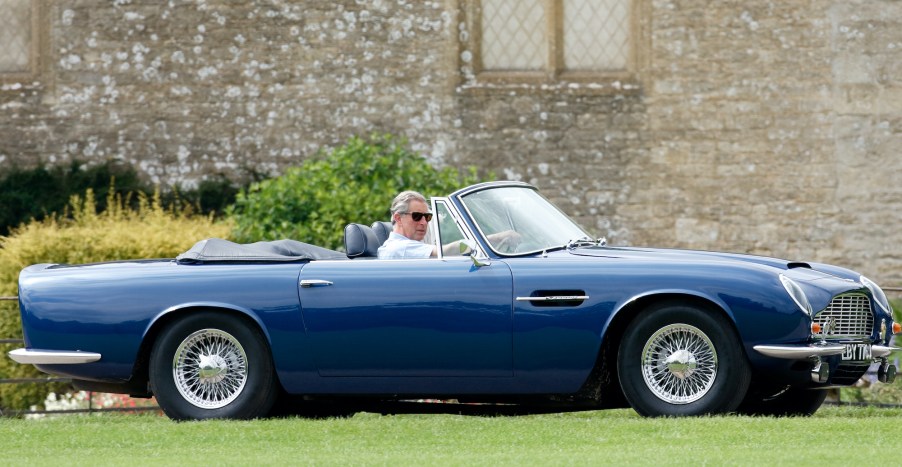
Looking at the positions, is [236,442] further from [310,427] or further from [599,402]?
[599,402]

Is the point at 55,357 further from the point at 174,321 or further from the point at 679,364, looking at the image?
the point at 679,364

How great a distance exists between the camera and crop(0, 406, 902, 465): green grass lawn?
22.9ft

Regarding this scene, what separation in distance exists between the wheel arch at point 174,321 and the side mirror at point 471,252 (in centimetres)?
116

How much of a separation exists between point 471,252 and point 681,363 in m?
1.26

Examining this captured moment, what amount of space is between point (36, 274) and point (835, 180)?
11.7 meters

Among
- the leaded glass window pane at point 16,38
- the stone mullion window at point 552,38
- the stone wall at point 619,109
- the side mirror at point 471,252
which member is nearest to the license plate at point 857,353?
the side mirror at point 471,252

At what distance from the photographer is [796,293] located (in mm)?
7965

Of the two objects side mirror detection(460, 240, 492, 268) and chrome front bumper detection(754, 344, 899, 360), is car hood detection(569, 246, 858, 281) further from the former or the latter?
side mirror detection(460, 240, 492, 268)

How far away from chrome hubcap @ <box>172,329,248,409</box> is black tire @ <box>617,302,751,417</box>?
2.11 m

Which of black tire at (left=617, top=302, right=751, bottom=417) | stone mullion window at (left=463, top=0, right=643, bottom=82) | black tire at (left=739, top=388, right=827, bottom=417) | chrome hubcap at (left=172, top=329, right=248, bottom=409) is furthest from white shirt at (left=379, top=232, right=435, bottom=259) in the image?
stone mullion window at (left=463, top=0, right=643, bottom=82)

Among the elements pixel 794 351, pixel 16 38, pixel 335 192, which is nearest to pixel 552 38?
pixel 335 192

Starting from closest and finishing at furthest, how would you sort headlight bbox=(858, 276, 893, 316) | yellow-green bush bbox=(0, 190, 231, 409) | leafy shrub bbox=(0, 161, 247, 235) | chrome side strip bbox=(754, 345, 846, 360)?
chrome side strip bbox=(754, 345, 846, 360), headlight bbox=(858, 276, 893, 316), yellow-green bush bbox=(0, 190, 231, 409), leafy shrub bbox=(0, 161, 247, 235)

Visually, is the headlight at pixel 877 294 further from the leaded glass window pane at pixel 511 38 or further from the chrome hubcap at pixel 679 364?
the leaded glass window pane at pixel 511 38

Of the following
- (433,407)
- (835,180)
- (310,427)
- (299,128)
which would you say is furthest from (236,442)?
(835,180)
